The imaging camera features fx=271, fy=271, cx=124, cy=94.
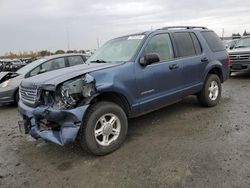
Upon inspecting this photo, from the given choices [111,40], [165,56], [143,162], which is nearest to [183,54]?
[165,56]

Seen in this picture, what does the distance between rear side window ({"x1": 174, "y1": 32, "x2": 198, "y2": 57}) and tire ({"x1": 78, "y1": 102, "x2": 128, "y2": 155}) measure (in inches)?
84.6

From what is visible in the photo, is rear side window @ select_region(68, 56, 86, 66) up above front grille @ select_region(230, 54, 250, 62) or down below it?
above

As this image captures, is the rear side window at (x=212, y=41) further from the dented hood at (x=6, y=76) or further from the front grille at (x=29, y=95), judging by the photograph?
the dented hood at (x=6, y=76)

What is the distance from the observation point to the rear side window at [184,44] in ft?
18.7

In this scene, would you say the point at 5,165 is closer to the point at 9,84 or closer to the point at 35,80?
the point at 35,80

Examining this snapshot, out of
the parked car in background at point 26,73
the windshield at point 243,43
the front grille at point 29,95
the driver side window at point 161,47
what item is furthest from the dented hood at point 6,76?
the windshield at point 243,43

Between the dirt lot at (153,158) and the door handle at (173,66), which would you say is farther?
the door handle at (173,66)

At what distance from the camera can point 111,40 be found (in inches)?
236

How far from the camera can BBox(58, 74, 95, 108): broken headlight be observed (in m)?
3.83

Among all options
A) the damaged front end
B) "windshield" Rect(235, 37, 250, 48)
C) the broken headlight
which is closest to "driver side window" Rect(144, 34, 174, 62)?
the broken headlight

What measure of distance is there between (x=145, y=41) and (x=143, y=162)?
7.52 ft

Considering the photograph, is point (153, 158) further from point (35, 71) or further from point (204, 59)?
point (35, 71)

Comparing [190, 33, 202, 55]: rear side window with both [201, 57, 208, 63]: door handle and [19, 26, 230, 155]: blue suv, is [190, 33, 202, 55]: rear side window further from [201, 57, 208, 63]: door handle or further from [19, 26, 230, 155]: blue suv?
[201, 57, 208, 63]: door handle

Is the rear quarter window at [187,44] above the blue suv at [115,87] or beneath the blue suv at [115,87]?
above
